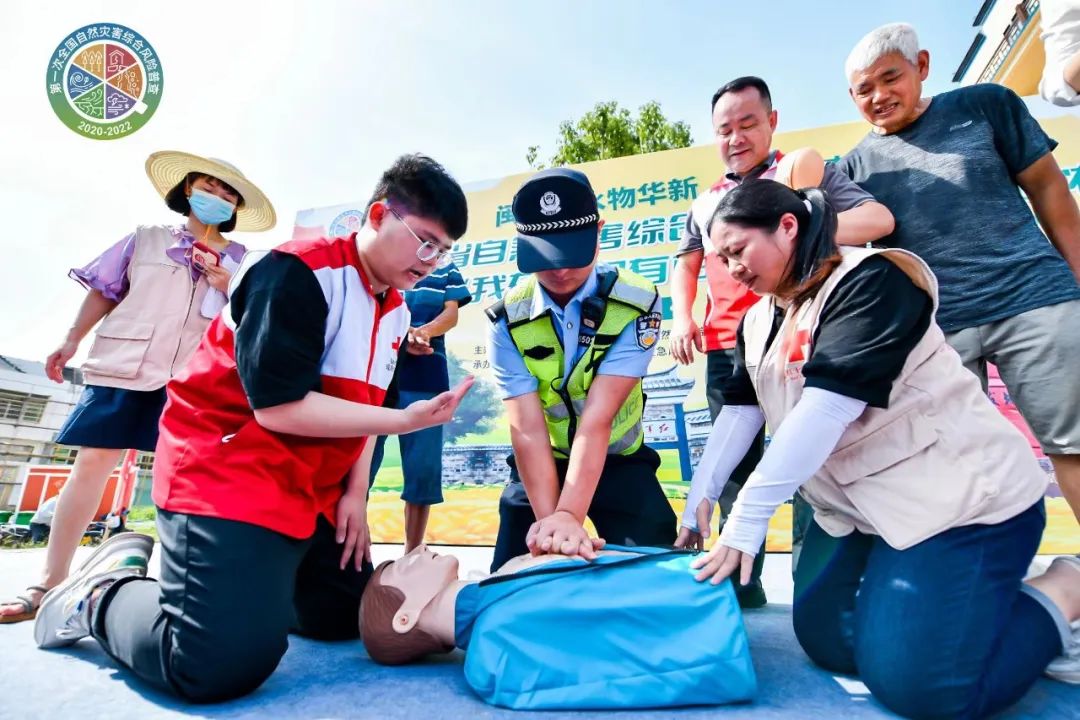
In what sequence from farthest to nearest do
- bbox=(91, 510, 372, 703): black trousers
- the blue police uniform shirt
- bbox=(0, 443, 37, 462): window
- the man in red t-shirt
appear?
bbox=(0, 443, 37, 462): window < the man in red t-shirt < the blue police uniform shirt < bbox=(91, 510, 372, 703): black trousers

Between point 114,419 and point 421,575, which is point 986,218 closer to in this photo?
point 421,575

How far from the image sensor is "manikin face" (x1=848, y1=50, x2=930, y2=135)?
5.50ft

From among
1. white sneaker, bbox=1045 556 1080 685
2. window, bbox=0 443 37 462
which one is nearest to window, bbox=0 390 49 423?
window, bbox=0 443 37 462

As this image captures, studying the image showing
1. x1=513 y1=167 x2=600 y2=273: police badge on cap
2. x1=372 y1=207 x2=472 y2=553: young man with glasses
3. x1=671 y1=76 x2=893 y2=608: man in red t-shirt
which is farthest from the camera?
x1=372 y1=207 x2=472 y2=553: young man with glasses

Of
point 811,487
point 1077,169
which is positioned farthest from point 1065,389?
point 1077,169

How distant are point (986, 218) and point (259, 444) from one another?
1931mm

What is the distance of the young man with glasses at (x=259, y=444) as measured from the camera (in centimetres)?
118

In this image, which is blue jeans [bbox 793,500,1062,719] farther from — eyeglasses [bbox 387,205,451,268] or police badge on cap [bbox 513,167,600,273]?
eyeglasses [bbox 387,205,451,268]

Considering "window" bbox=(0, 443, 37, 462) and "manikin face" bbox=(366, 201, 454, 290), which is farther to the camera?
"window" bbox=(0, 443, 37, 462)

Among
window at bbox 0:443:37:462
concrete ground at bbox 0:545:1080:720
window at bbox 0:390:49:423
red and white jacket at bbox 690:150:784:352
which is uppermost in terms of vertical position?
red and white jacket at bbox 690:150:784:352

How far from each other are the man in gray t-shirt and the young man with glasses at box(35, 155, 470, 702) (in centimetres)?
127

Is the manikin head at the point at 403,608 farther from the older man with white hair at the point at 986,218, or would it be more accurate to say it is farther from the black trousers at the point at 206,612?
the older man with white hair at the point at 986,218

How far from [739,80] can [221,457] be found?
1.93m

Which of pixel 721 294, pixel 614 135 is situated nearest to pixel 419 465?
pixel 721 294
